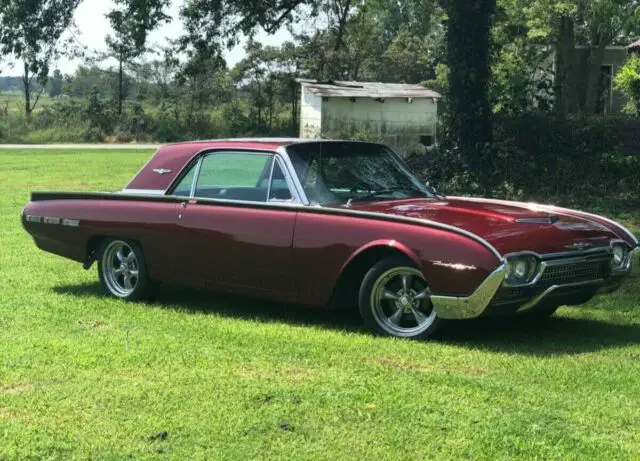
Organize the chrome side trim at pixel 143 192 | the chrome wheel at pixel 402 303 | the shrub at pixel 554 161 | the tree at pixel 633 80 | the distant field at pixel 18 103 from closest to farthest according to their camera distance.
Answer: the chrome wheel at pixel 402 303
the chrome side trim at pixel 143 192
the shrub at pixel 554 161
the tree at pixel 633 80
the distant field at pixel 18 103

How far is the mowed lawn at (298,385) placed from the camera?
4.05 metres

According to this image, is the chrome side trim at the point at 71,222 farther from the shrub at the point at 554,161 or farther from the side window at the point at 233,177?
the shrub at the point at 554,161

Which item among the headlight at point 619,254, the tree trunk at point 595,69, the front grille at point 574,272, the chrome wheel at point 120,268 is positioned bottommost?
the chrome wheel at point 120,268

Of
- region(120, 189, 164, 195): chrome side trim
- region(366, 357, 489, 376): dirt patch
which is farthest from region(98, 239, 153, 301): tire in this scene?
region(366, 357, 489, 376): dirt patch

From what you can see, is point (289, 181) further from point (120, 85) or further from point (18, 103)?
point (18, 103)

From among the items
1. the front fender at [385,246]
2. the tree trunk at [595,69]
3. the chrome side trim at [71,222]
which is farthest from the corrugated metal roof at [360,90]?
the front fender at [385,246]

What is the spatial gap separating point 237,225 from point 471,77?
9.54 m

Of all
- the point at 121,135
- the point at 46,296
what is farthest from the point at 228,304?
the point at 121,135

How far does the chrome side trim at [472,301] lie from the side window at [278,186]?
1.55 metres

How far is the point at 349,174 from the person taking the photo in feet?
23.1

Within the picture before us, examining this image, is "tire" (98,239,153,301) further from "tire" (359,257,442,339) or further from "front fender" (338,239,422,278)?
"tire" (359,257,442,339)

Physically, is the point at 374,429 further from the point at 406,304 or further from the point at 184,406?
the point at 406,304

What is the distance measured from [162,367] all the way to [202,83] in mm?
39899

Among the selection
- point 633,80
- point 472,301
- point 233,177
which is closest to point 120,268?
point 233,177
